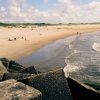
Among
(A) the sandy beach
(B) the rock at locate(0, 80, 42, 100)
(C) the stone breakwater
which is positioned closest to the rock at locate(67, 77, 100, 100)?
(C) the stone breakwater

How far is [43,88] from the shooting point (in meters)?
4.55

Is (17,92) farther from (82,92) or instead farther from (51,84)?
(82,92)

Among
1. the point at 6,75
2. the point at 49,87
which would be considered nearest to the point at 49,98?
the point at 49,87

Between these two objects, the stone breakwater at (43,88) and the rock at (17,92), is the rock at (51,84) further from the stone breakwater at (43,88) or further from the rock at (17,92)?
the rock at (17,92)

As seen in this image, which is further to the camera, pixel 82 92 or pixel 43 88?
pixel 82 92

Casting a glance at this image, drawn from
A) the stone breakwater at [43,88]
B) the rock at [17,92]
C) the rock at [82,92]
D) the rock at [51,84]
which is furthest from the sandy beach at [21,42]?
the rock at [17,92]

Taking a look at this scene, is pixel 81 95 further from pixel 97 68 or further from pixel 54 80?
pixel 97 68

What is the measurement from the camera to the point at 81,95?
5.29 meters

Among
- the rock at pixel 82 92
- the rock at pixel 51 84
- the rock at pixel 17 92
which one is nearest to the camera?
the rock at pixel 17 92

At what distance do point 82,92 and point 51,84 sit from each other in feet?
3.16

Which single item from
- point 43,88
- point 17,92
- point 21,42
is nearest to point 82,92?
point 43,88

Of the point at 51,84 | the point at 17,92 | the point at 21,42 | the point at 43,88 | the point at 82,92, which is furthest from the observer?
the point at 21,42

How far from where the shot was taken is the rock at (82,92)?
519 centimetres

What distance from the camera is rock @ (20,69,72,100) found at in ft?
14.8
